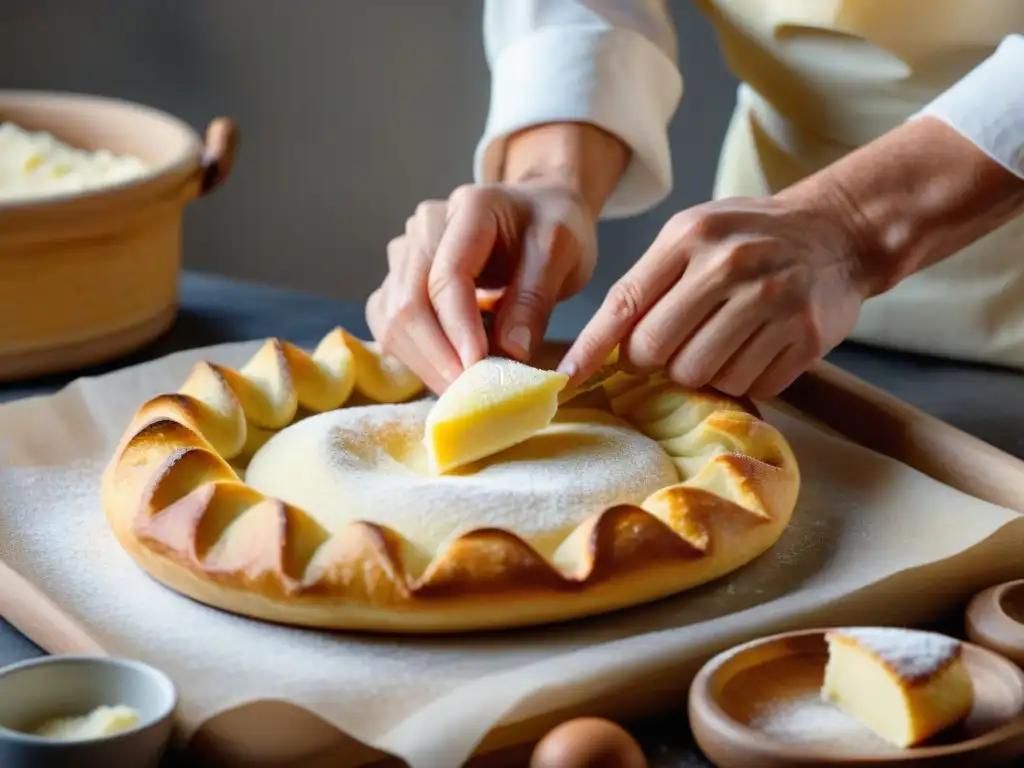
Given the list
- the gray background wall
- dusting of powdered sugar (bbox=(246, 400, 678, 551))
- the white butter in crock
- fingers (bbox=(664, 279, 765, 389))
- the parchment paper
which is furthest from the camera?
the gray background wall

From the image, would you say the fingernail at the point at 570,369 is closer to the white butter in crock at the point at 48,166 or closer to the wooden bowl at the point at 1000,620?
the wooden bowl at the point at 1000,620

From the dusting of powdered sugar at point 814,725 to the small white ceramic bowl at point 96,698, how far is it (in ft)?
1.20

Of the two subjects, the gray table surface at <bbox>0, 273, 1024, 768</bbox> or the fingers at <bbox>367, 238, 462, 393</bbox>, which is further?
the gray table surface at <bbox>0, 273, 1024, 768</bbox>

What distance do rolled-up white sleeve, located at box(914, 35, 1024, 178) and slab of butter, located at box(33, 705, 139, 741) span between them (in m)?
0.96

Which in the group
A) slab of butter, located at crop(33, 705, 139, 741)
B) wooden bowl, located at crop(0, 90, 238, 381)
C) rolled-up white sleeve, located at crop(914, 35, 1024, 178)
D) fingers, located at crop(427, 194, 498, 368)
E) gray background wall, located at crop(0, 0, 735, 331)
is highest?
rolled-up white sleeve, located at crop(914, 35, 1024, 178)

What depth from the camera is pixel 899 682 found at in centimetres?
83

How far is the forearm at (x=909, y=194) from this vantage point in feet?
4.45

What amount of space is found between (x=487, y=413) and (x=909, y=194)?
1.64ft

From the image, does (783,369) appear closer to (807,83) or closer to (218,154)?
(807,83)

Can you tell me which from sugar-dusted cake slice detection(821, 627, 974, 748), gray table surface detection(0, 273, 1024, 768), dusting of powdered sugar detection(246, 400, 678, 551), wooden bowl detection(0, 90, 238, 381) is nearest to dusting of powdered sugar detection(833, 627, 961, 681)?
sugar-dusted cake slice detection(821, 627, 974, 748)

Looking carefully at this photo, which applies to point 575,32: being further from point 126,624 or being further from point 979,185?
point 126,624

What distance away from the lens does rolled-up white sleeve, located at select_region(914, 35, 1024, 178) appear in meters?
1.33

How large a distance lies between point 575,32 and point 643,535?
2.60 feet

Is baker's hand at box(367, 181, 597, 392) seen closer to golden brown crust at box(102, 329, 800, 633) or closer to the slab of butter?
golden brown crust at box(102, 329, 800, 633)
